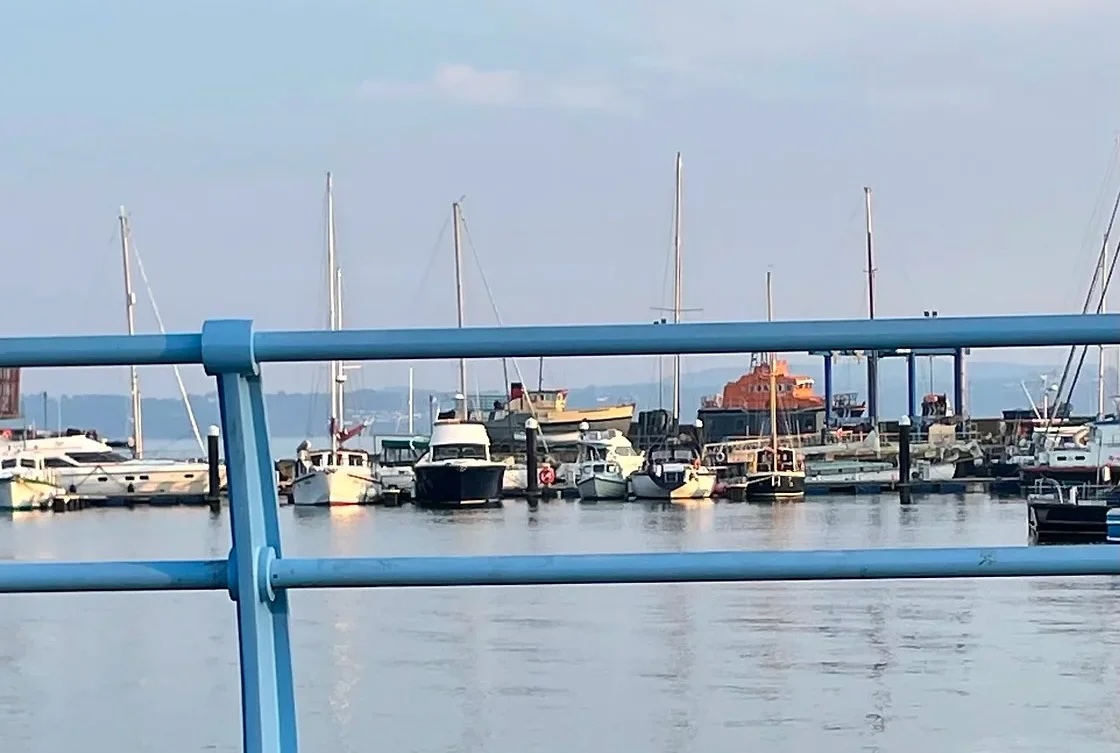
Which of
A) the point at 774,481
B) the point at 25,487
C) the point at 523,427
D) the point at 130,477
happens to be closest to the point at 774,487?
the point at 774,481

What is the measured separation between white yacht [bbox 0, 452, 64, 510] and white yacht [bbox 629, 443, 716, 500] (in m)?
23.3

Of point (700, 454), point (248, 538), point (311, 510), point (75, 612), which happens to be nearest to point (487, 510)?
point (311, 510)

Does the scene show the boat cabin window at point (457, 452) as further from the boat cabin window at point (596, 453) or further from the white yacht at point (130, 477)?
the white yacht at point (130, 477)

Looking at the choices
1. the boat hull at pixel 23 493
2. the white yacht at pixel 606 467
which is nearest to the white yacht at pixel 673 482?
the white yacht at pixel 606 467

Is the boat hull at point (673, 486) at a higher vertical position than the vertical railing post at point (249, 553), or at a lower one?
lower

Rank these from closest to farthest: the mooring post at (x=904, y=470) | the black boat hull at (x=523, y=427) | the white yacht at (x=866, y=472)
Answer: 1. the mooring post at (x=904, y=470)
2. the white yacht at (x=866, y=472)
3. the black boat hull at (x=523, y=427)

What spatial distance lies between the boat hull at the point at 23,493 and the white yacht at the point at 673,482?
2328 cm

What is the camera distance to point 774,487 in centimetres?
6775

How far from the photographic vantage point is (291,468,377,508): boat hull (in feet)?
213

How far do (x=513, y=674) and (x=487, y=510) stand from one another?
45.2 metres

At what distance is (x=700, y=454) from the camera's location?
75.6 m

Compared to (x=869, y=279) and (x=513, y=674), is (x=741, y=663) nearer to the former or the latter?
(x=513, y=674)

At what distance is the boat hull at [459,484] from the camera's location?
64.0m

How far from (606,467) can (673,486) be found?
12.5 feet
